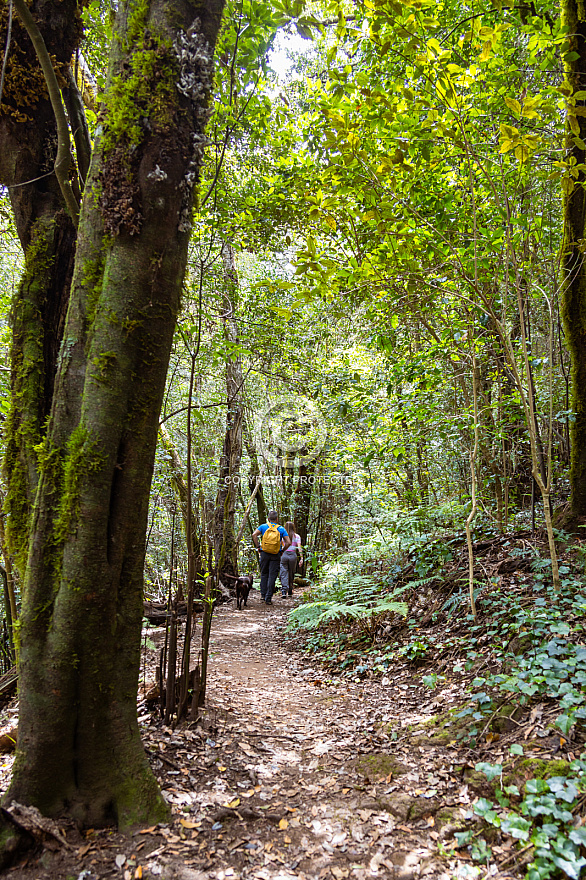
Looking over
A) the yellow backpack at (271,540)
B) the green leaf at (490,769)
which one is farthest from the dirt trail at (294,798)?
the yellow backpack at (271,540)

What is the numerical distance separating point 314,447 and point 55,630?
10.3m

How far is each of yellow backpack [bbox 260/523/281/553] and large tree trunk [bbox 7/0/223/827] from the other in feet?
23.3

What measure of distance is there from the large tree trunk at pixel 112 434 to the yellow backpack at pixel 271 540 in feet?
23.3

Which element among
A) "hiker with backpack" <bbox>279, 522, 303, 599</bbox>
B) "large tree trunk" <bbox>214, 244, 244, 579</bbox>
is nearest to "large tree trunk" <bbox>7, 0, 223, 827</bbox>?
"large tree trunk" <bbox>214, 244, 244, 579</bbox>

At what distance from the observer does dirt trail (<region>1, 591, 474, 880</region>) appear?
2104 millimetres

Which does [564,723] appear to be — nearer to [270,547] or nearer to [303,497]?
[270,547]

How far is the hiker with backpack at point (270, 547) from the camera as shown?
31.2 ft

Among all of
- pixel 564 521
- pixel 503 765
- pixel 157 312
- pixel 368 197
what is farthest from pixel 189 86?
pixel 564 521

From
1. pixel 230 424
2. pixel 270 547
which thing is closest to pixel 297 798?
pixel 270 547

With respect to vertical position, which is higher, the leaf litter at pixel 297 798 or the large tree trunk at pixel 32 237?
the large tree trunk at pixel 32 237

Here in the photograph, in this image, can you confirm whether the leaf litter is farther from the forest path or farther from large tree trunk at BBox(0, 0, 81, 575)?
large tree trunk at BBox(0, 0, 81, 575)

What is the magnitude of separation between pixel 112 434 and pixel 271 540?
7475 millimetres

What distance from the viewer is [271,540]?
9.48 m

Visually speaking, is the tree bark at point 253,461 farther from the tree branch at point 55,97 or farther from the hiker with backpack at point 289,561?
the tree branch at point 55,97
